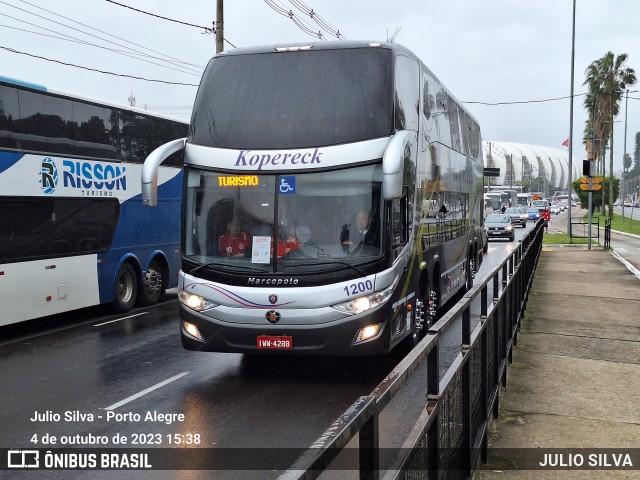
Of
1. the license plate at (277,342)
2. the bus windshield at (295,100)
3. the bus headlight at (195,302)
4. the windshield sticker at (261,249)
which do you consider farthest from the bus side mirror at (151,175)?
the license plate at (277,342)

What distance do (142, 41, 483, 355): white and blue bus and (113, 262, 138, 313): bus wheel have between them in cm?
632

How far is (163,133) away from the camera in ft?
54.6

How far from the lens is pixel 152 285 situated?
16.5m

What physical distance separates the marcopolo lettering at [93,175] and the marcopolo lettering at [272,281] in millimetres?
6185

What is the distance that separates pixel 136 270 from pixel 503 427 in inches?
425

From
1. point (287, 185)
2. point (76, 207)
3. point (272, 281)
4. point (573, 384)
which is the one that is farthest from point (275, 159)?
point (76, 207)


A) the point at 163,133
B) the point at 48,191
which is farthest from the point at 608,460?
the point at 163,133

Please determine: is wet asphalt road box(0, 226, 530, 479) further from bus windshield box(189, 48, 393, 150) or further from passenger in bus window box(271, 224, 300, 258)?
bus windshield box(189, 48, 393, 150)

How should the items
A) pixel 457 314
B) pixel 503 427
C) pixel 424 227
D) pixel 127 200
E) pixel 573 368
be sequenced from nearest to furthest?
pixel 457 314 → pixel 503 427 → pixel 573 368 → pixel 424 227 → pixel 127 200

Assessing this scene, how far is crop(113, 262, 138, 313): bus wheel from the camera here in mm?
15211

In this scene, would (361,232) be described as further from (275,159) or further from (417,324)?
(417,324)

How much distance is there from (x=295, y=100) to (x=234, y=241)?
5.97 ft

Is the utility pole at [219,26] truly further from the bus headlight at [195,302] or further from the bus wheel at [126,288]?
the bus headlight at [195,302]

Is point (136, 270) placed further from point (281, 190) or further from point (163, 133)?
point (281, 190)
